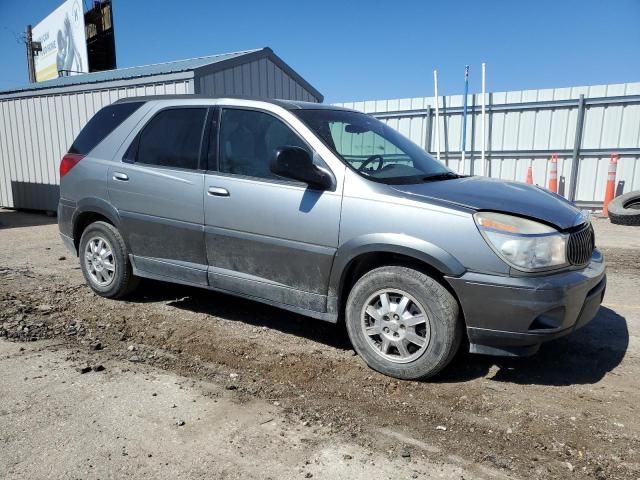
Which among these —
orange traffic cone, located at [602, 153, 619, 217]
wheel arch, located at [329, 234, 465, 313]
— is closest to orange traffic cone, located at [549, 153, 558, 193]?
orange traffic cone, located at [602, 153, 619, 217]

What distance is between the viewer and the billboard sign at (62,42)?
2572cm

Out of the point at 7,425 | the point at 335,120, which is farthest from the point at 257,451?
the point at 335,120

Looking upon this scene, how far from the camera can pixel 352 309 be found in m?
3.49

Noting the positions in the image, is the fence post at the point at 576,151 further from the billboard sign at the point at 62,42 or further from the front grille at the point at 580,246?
the billboard sign at the point at 62,42

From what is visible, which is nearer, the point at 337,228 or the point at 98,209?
the point at 337,228

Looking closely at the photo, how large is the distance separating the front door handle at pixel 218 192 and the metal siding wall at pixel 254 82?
520 cm

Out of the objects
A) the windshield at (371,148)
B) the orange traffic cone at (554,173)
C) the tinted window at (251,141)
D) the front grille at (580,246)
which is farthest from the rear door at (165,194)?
the orange traffic cone at (554,173)

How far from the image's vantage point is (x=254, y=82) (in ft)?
33.4

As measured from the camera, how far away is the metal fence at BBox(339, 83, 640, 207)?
11.6 m

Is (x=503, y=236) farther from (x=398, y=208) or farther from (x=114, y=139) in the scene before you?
(x=114, y=139)

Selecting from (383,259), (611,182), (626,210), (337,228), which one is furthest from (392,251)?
(611,182)

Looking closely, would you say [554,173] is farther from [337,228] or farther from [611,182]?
[337,228]

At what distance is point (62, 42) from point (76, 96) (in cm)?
2066

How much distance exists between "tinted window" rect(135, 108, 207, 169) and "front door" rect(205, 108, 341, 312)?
0.24 metres
